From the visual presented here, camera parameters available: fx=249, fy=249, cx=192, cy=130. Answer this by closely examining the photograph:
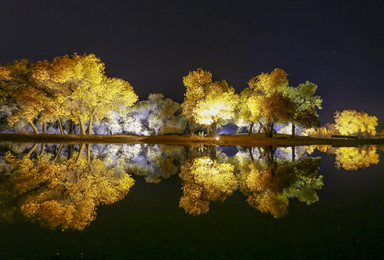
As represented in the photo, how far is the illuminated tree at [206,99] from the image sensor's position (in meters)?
39.6

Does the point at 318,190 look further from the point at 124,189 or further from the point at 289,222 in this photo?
the point at 124,189

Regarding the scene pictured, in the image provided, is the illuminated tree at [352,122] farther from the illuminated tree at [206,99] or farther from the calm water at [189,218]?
the calm water at [189,218]

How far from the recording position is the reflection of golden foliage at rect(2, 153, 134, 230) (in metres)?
5.65

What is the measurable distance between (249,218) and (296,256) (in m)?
1.75

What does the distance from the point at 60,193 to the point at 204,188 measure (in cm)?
458

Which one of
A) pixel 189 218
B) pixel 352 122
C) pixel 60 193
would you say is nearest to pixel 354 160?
pixel 189 218

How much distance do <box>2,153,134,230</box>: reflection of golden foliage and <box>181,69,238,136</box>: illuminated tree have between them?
2881 cm

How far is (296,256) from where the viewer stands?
3.83 metres

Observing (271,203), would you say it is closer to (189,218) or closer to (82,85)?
(189,218)

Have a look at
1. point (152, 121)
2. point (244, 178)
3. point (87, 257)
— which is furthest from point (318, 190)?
point (152, 121)

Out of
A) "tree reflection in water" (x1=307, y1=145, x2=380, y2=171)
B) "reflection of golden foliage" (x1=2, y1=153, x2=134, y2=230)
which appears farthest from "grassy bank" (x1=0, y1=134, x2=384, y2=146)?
"reflection of golden foliage" (x1=2, y1=153, x2=134, y2=230)

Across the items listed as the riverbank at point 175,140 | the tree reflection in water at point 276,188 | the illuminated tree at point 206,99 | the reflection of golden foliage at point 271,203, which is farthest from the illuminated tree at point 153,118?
the reflection of golden foliage at point 271,203

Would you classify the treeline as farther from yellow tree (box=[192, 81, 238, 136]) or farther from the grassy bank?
the grassy bank

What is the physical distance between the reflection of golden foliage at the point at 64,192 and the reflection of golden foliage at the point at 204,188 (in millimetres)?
2081
